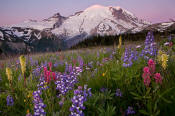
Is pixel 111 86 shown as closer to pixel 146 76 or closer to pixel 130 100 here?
pixel 130 100

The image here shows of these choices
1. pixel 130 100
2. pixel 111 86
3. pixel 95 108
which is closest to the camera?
pixel 95 108

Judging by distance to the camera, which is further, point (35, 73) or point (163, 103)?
point (35, 73)

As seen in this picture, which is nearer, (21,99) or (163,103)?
(163,103)

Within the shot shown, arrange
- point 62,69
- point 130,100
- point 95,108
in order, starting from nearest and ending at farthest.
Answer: point 95,108, point 130,100, point 62,69

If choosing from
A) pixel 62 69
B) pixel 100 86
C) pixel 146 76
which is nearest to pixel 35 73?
pixel 62 69

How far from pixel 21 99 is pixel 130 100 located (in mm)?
1616

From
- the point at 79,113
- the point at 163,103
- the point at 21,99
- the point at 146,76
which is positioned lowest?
the point at 21,99

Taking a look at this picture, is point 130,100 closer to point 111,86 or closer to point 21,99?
point 111,86

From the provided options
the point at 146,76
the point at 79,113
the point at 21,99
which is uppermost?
the point at 146,76

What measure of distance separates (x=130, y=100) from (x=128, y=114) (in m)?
0.26

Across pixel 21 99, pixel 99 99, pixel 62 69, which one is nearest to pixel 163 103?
pixel 99 99

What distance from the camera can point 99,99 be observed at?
1821mm

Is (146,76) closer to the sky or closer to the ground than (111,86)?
closer to the sky

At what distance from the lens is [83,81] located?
8.34ft
